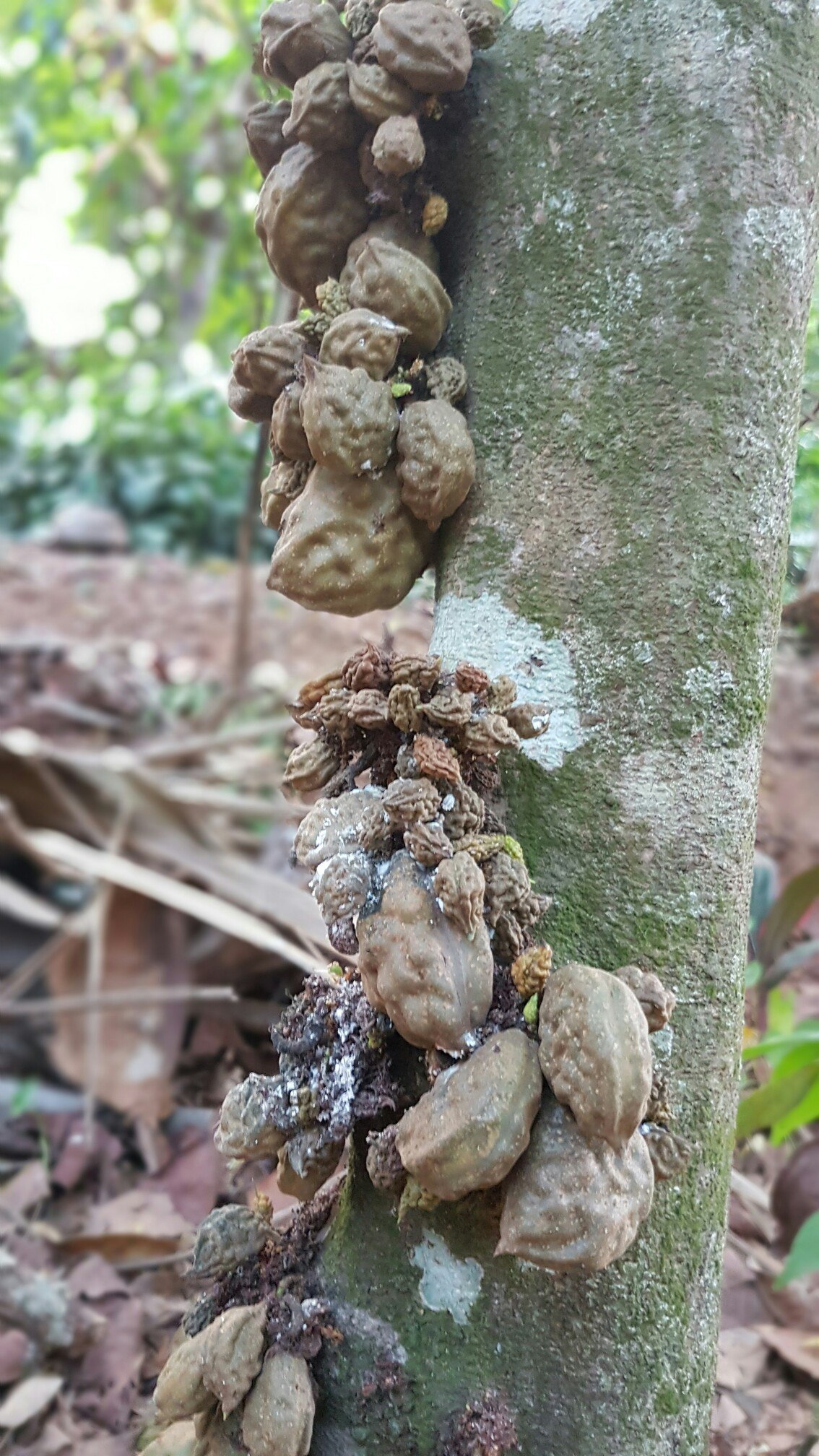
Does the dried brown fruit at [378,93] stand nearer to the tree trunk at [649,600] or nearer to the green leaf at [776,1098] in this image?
the tree trunk at [649,600]

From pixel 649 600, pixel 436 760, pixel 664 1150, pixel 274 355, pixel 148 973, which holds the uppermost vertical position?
pixel 274 355

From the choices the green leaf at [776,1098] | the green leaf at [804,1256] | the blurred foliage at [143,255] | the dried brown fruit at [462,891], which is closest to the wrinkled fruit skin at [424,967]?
the dried brown fruit at [462,891]

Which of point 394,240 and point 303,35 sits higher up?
point 303,35

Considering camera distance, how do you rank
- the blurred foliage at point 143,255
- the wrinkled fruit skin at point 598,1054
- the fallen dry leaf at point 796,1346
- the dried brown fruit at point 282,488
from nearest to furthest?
the wrinkled fruit skin at point 598,1054
the dried brown fruit at point 282,488
the fallen dry leaf at point 796,1346
the blurred foliage at point 143,255

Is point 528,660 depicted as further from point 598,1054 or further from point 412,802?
point 598,1054

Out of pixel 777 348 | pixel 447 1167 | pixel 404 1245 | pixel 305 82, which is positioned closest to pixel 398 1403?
pixel 404 1245

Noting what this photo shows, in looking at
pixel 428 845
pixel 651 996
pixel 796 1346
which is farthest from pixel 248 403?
pixel 796 1346

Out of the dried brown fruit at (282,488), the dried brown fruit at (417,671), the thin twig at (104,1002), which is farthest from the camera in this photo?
the thin twig at (104,1002)
